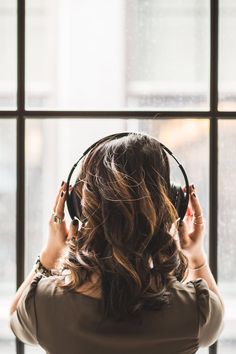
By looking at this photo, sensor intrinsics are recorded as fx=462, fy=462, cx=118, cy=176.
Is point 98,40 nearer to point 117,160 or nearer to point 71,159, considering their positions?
point 71,159

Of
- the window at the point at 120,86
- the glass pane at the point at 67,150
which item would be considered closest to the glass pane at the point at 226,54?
the window at the point at 120,86

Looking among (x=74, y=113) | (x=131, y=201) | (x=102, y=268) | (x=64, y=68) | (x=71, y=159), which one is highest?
(x=64, y=68)

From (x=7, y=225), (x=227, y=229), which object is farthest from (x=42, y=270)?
(x=227, y=229)

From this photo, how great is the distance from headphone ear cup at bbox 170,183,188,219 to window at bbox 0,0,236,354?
1.36ft

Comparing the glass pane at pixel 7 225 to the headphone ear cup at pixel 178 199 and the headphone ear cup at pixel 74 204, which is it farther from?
the headphone ear cup at pixel 178 199

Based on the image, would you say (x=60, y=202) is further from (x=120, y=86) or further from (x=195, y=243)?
(x=120, y=86)

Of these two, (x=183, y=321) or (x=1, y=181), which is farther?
(x=1, y=181)

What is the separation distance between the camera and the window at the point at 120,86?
1455 millimetres

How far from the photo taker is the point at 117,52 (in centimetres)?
146

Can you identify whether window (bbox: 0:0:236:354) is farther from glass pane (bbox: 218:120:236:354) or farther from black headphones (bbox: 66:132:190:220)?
black headphones (bbox: 66:132:190:220)

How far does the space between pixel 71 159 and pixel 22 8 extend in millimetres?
495

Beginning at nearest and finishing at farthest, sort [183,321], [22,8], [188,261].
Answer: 1. [183,321]
2. [188,261]
3. [22,8]

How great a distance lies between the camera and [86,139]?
57.9 inches

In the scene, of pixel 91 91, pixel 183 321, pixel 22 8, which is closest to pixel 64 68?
pixel 91 91
